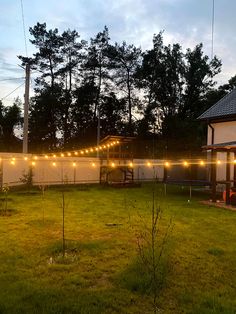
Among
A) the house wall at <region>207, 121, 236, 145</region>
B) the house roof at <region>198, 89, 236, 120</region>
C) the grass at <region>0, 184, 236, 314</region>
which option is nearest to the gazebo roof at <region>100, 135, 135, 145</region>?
the house roof at <region>198, 89, 236, 120</region>

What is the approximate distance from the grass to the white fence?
19.8 feet

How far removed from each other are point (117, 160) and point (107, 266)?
55.6 ft

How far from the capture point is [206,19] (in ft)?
42.7

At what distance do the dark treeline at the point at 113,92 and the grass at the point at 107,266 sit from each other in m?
25.8

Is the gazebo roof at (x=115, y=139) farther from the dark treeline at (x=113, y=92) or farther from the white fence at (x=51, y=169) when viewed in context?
the dark treeline at (x=113, y=92)

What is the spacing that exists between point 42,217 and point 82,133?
26.8 m

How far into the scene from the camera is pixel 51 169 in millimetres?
20422

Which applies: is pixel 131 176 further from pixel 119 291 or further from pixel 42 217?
pixel 119 291

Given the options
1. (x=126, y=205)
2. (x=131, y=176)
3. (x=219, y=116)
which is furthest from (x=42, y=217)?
(x=131, y=176)

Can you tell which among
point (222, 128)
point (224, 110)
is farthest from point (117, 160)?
point (224, 110)

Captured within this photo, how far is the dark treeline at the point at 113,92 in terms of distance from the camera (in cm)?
3572

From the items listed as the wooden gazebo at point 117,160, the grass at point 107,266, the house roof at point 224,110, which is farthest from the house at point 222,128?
the grass at point 107,266

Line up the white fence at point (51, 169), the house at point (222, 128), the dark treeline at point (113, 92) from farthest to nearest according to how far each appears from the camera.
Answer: the dark treeline at point (113, 92), the house at point (222, 128), the white fence at point (51, 169)

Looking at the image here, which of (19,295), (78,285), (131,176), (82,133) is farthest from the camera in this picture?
(82,133)
